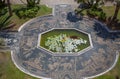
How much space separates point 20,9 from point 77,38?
12.6 metres

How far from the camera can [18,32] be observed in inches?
1474

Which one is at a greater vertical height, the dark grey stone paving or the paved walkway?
the paved walkway

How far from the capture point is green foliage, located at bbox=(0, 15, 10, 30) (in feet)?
125

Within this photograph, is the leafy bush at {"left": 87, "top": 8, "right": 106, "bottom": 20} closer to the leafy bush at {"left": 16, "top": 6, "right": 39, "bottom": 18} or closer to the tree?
the tree

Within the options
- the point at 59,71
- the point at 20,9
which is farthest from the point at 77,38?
the point at 20,9

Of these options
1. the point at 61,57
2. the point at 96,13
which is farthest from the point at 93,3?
the point at 61,57

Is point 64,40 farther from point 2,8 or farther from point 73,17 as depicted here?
point 2,8

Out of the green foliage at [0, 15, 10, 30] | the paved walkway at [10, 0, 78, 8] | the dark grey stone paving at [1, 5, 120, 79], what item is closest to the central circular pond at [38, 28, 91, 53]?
the dark grey stone paving at [1, 5, 120, 79]

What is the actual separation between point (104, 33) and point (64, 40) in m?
7.09

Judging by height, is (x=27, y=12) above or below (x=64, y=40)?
above

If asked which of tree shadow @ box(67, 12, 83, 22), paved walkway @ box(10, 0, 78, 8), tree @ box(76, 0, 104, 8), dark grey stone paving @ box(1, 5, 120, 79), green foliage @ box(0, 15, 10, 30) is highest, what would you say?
tree @ box(76, 0, 104, 8)

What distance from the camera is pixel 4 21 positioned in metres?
39.1

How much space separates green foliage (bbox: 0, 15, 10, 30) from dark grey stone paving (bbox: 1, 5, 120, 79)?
294 centimetres

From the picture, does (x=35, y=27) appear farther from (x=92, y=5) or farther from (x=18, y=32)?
(x=92, y=5)
